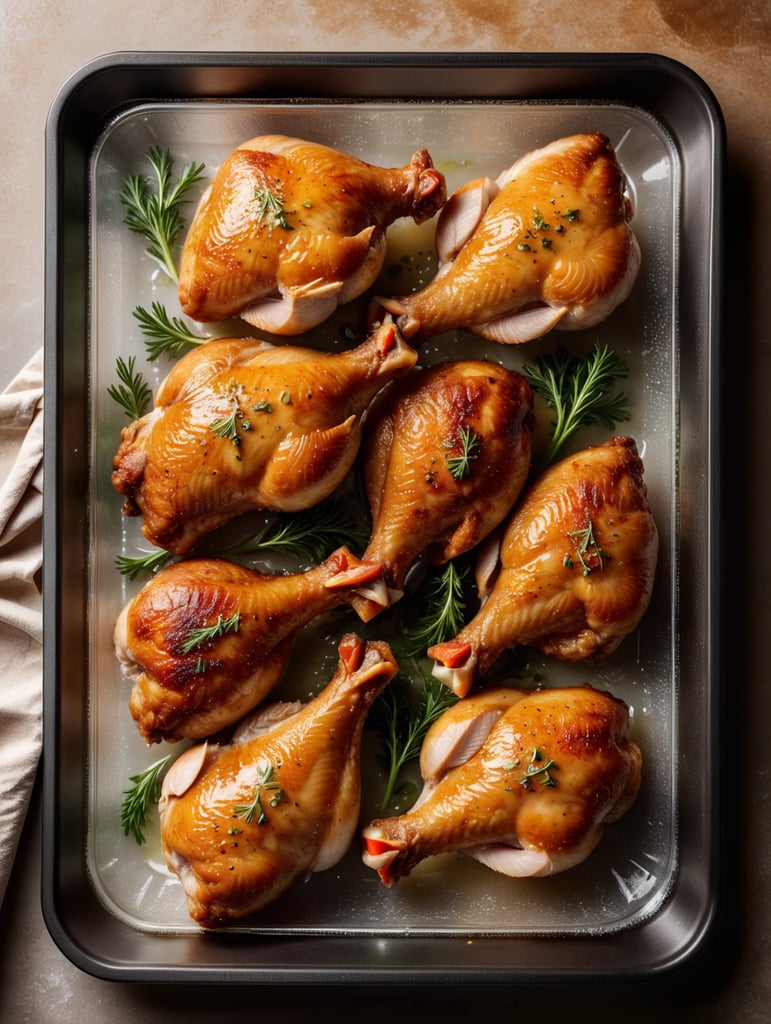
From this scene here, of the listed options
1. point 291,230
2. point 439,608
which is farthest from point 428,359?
point 439,608

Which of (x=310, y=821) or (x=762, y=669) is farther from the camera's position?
(x=762, y=669)

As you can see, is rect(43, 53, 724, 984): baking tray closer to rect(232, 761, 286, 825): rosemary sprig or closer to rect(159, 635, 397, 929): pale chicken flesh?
rect(159, 635, 397, 929): pale chicken flesh

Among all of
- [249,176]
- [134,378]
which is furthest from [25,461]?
[249,176]

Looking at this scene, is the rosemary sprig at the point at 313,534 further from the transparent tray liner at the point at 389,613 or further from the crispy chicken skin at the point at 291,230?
the crispy chicken skin at the point at 291,230

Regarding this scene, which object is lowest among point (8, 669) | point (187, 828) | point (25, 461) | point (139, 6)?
point (187, 828)

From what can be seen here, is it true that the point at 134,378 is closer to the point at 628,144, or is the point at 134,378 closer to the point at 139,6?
the point at 139,6

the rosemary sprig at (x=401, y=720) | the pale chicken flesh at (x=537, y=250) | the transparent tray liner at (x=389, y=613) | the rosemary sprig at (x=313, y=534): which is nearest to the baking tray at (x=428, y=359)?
the transparent tray liner at (x=389, y=613)

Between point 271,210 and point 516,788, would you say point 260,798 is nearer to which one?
point 516,788

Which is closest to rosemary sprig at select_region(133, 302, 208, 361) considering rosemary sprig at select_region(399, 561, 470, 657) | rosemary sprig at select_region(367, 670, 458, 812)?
rosemary sprig at select_region(399, 561, 470, 657)
